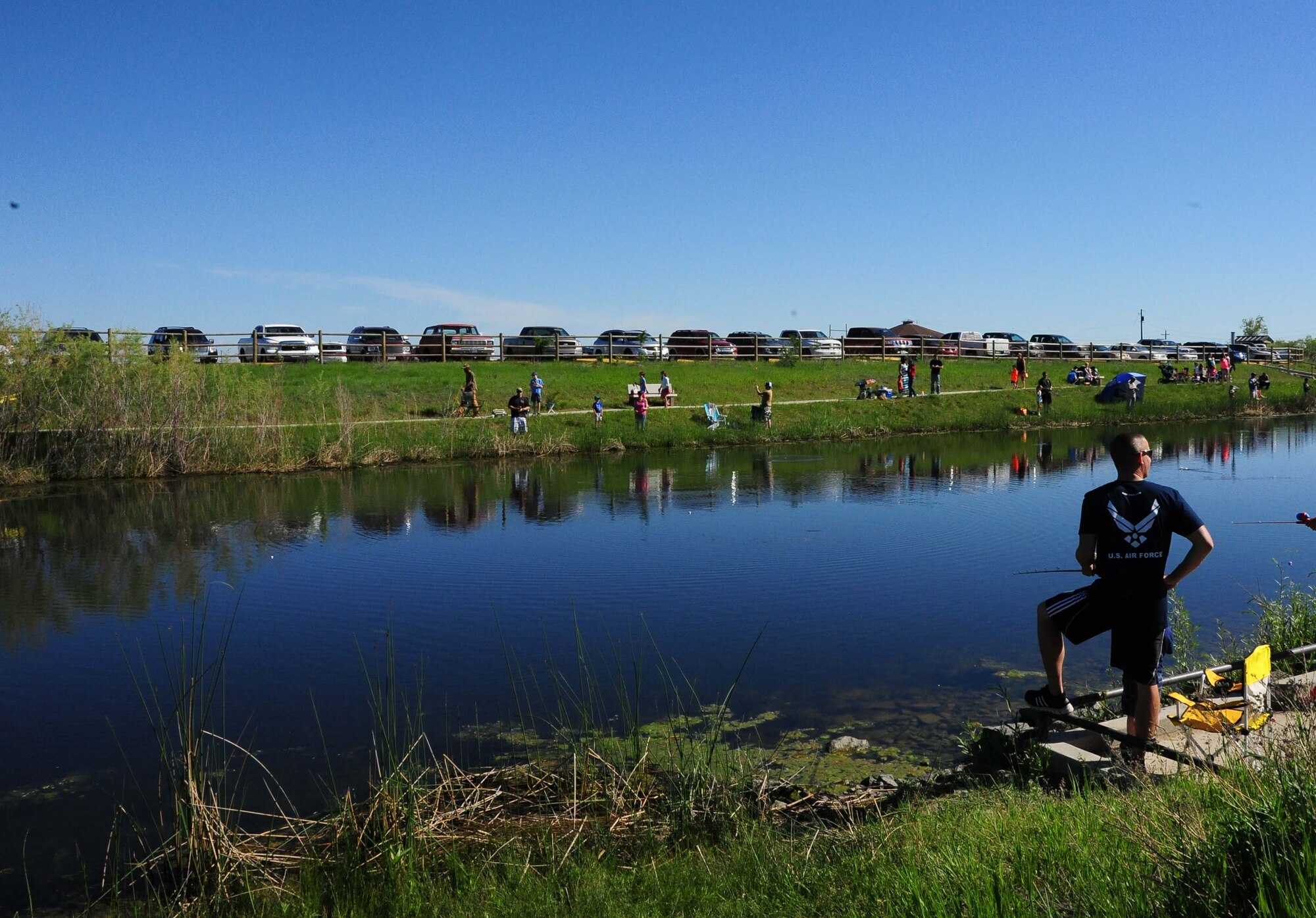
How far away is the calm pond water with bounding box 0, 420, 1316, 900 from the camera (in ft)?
29.6

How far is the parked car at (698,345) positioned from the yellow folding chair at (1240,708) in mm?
45043

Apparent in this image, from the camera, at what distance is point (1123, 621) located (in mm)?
6328

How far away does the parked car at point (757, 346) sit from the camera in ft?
172

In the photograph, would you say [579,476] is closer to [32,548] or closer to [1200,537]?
[32,548]

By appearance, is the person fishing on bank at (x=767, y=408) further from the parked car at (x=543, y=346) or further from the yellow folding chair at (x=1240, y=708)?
the yellow folding chair at (x=1240, y=708)

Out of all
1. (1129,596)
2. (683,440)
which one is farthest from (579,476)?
(1129,596)

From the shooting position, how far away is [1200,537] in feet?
20.5

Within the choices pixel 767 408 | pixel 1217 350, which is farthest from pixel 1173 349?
pixel 767 408

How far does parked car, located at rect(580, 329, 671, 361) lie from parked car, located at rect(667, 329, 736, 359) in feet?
1.75

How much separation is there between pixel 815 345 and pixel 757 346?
4.42 metres

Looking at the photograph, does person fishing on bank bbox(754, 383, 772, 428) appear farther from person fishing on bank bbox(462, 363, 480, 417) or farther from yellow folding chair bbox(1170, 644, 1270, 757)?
yellow folding chair bbox(1170, 644, 1270, 757)

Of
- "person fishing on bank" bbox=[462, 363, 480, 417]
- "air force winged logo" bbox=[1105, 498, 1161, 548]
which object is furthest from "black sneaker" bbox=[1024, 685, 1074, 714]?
"person fishing on bank" bbox=[462, 363, 480, 417]

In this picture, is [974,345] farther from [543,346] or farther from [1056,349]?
[543,346]

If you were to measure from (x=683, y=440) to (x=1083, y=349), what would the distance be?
36053 mm
